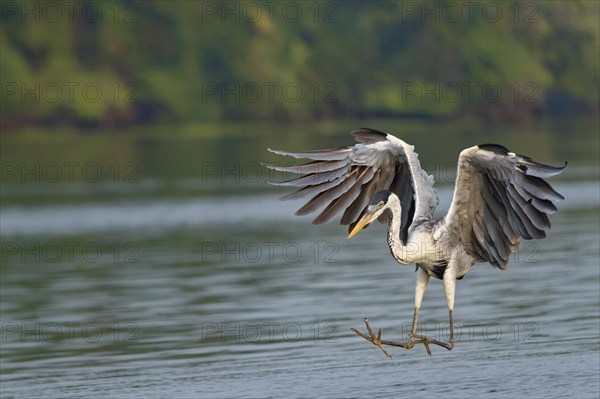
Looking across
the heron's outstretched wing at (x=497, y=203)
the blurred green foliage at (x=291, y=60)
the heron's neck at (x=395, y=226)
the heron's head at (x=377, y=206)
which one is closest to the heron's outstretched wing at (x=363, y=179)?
the heron's outstretched wing at (x=497, y=203)

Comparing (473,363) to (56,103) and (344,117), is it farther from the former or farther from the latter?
(344,117)

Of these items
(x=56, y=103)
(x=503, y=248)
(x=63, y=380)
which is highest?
(x=56, y=103)

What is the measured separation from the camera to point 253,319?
23.4 m

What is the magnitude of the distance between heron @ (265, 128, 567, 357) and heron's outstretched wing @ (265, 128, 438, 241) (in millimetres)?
10

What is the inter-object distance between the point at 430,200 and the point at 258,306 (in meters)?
9.95

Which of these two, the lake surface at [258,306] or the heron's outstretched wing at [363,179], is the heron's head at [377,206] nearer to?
the heron's outstretched wing at [363,179]

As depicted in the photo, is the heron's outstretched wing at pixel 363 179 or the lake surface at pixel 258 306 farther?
the lake surface at pixel 258 306

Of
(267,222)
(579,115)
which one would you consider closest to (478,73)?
(579,115)

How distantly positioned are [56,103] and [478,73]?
1404 inches

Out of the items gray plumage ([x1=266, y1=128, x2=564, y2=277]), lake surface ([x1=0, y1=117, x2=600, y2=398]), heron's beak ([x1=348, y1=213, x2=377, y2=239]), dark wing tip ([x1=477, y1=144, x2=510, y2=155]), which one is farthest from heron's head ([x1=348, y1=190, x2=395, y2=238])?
lake surface ([x1=0, y1=117, x2=600, y2=398])

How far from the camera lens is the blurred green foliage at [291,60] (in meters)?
111

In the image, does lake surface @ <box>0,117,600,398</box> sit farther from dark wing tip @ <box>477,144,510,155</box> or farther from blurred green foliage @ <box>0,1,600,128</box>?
blurred green foliage @ <box>0,1,600,128</box>

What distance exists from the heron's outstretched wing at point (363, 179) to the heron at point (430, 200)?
10mm

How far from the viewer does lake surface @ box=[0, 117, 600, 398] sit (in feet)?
60.8
